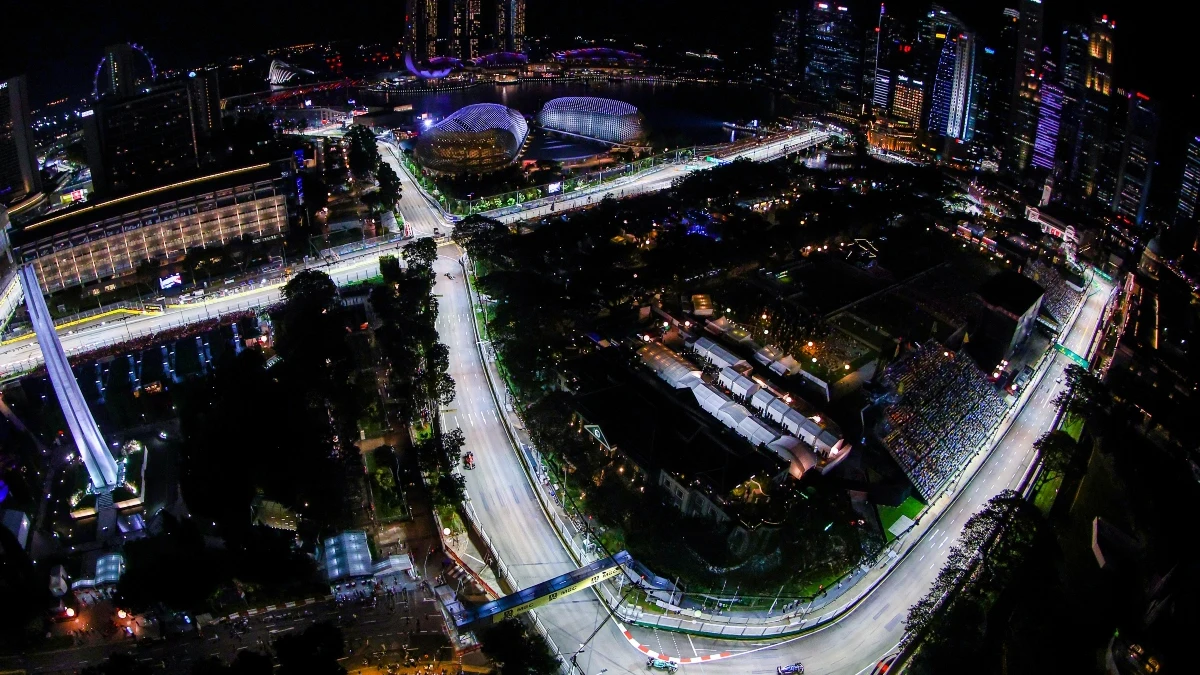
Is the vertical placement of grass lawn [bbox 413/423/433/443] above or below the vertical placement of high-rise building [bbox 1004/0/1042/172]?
below

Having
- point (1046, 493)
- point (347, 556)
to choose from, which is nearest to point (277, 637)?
point (347, 556)

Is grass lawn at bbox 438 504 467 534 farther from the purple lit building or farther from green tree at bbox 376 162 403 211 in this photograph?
the purple lit building

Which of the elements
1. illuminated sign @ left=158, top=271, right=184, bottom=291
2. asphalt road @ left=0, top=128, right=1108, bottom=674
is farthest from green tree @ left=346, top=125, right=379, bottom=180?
asphalt road @ left=0, top=128, right=1108, bottom=674

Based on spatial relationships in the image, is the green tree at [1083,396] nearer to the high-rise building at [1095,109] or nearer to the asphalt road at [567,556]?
the asphalt road at [567,556]

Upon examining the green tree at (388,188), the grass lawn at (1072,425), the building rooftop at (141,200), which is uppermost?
the building rooftop at (141,200)

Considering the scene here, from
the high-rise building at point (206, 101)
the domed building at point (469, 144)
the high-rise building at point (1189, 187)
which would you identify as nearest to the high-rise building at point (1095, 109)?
the high-rise building at point (1189, 187)

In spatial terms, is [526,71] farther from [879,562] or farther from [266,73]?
[879,562]
